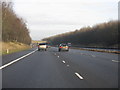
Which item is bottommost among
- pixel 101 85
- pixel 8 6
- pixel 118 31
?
pixel 101 85

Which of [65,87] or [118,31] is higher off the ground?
[118,31]

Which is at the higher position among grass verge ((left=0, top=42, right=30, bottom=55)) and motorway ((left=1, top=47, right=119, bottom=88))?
grass verge ((left=0, top=42, right=30, bottom=55))

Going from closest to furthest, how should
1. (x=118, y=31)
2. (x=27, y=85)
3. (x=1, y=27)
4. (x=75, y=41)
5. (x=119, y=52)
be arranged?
(x=27, y=85), (x=119, y=52), (x=1, y=27), (x=118, y=31), (x=75, y=41)

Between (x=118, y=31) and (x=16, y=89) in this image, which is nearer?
(x=16, y=89)

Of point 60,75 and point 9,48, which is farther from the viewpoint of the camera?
point 9,48

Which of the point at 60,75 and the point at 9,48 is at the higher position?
the point at 9,48

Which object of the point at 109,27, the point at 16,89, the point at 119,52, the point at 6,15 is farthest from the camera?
the point at 109,27

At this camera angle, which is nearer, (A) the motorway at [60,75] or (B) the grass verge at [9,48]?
(A) the motorway at [60,75]

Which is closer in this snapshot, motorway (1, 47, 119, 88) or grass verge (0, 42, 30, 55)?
motorway (1, 47, 119, 88)

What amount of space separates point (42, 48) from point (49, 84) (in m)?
50.0

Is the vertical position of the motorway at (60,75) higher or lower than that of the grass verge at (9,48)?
lower

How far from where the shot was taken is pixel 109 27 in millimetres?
98938

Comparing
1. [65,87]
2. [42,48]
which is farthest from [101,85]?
[42,48]

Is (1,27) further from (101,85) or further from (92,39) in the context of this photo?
(92,39)
